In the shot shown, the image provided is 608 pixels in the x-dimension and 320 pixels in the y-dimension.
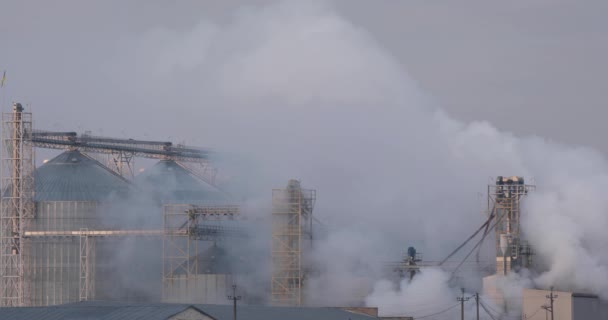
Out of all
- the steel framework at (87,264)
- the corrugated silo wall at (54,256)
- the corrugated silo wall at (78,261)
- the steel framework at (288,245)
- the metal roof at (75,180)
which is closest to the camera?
the steel framework at (288,245)

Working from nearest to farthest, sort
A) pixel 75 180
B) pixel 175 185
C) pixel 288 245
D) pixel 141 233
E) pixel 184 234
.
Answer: pixel 288 245, pixel 184 234, pixel 141 233, pixel 75 180, pixel 175 185

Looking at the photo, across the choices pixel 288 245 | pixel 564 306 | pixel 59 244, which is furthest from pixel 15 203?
pixel 564 306

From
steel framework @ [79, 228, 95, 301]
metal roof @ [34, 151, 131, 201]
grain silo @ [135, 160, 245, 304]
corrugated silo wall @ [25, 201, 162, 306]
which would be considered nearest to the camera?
grain silo @ [135, 160, 245, 304]

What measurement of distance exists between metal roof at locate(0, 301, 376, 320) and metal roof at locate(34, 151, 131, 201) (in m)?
27.3

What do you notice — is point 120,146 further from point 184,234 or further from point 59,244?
point 184,234

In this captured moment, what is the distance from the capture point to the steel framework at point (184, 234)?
9662cm

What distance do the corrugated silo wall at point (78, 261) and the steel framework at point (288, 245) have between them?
14163mm

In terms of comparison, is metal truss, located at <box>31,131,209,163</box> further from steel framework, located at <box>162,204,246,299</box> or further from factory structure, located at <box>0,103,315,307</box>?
steel framework, located at <box>162,204,246,299</box>

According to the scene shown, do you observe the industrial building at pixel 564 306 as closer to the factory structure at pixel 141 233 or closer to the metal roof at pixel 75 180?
the factory structure at pixel 141 233

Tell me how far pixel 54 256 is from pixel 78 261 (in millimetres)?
2016

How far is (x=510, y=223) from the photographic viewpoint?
90.6m

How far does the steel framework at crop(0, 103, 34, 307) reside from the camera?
336 ft

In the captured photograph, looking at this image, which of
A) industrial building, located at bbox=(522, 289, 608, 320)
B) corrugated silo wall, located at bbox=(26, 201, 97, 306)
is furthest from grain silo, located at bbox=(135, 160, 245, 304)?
industrial building, located at bbox=(522, 289, 608, 320)

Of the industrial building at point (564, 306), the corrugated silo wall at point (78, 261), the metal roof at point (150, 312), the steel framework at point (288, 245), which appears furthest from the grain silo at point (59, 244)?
the industrial building at point (564, 306)
